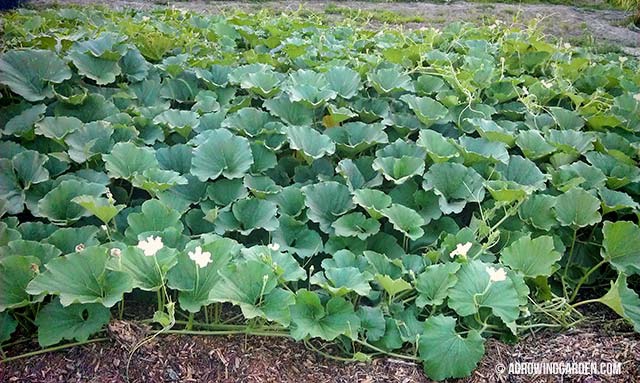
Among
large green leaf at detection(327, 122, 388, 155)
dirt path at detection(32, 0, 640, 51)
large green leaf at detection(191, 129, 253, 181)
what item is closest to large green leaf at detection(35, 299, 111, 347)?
large green leaf at detection(191, 129, 253, 181)

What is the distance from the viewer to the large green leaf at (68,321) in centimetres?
165

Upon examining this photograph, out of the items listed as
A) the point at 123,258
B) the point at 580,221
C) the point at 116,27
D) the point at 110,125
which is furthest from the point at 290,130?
the point at 116,27

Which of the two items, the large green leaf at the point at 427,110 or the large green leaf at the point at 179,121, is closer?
the large green leaf at the point at 179,121

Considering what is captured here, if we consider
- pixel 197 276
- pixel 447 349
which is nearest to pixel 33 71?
pixel 197 276

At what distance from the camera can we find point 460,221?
2.34 m

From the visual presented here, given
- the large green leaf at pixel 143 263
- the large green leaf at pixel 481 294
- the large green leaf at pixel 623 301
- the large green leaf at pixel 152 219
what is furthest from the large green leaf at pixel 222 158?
the large green leaf at pixel 623 301

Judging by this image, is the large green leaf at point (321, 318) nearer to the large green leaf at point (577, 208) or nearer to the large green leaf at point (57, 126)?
the large green leaf at point (577, 208)

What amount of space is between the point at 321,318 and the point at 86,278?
27.4 inches

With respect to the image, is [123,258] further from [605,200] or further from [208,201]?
[605,200]

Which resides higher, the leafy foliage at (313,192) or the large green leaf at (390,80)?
the large green leaf at (390,80)

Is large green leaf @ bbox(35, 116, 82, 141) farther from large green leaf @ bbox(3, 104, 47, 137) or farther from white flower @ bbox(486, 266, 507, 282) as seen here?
white flower @ bbox(486, 266, 507, 282)

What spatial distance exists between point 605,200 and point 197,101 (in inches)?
72.3

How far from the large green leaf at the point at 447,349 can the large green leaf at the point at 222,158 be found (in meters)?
0.92

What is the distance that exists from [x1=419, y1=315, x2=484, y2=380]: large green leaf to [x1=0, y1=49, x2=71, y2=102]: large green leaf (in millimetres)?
1958
